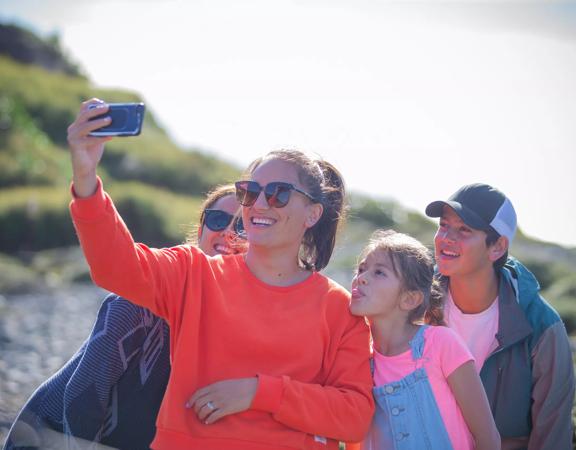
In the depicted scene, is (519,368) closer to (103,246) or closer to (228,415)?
(228,415)

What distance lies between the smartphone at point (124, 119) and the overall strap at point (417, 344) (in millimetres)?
1937

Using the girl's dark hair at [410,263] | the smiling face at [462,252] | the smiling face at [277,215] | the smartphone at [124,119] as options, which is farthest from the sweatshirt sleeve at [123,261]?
the smiling face at [462,252]

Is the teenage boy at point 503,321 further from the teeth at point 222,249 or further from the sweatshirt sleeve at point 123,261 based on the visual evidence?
the sweatshirt sleeve at point 123,261

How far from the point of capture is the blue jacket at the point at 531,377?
4863 millimetres

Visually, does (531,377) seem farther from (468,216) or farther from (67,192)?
(67,192)

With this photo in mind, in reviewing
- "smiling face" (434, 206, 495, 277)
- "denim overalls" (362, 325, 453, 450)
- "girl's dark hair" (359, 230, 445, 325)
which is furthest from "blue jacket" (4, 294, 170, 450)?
"smiling face" (434, 206, 495, 277)

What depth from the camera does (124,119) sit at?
11.1 feet

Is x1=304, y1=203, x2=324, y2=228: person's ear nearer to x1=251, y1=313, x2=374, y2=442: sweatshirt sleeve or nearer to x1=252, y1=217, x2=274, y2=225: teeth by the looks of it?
x1=252, y1=217, x2=274, y2=225: teeth

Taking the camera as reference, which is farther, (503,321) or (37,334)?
(37,334)

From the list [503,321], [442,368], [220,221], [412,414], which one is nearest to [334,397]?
[412,414]

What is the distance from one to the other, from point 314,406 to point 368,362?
0.51 m

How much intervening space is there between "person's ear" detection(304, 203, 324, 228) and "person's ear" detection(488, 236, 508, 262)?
4.95 ft

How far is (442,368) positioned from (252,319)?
112 centimetres

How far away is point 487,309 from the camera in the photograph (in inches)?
205
